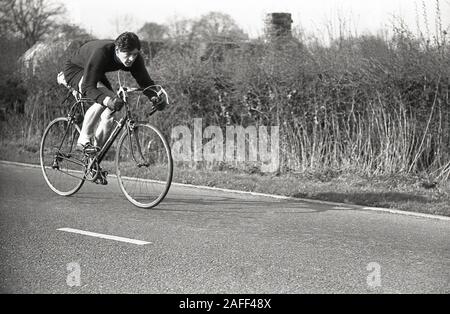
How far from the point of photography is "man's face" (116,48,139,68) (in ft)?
25.9

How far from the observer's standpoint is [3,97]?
18016 millimetres

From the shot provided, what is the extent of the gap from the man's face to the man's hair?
51 millimetres

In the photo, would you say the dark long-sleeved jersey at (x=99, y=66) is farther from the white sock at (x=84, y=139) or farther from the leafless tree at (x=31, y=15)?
the leafless tree at (x=31, y=15)

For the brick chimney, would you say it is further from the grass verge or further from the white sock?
the white sock

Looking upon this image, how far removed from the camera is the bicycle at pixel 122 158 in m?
8.19

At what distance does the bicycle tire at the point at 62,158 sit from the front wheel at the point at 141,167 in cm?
65

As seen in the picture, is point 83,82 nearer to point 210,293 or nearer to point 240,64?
point 210,293

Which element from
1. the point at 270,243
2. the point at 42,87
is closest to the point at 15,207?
the point at 270,243

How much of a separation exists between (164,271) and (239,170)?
7039mm

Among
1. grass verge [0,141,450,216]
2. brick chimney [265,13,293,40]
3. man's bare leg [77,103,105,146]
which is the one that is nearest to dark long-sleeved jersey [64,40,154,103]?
man's bare leg [77,103,105,146]

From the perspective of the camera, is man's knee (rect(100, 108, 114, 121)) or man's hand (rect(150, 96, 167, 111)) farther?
man's knee (rect(100, 108, 114, 121))

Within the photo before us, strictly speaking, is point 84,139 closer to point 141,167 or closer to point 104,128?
point 104,128

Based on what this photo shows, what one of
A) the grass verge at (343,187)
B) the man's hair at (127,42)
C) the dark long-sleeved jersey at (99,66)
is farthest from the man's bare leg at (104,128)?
the grass verge at (343,187)

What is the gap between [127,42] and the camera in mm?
7793
